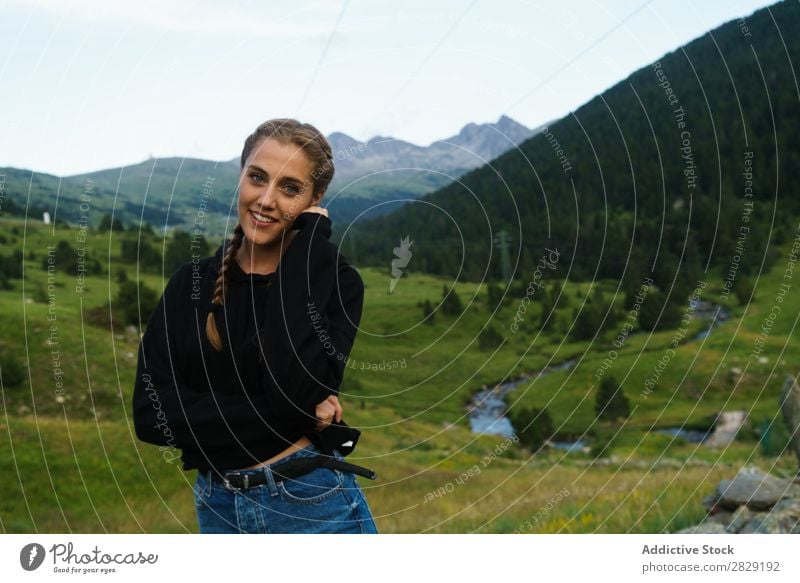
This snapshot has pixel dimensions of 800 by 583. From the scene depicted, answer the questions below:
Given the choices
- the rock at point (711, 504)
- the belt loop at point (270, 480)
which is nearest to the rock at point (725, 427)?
the rock at point (711, 504)

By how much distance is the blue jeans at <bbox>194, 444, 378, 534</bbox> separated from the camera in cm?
314

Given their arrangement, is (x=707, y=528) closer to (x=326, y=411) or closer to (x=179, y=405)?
(x=326, y=411)

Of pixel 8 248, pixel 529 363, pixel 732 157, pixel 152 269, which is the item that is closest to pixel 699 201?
pixel 732 157

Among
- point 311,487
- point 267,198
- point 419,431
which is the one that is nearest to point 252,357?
point 311,487

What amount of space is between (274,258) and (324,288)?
1.28 ft

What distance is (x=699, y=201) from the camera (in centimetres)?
7188

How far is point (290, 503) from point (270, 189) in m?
1.30

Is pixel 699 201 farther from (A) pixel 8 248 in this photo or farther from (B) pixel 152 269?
(A) pixel 8 248

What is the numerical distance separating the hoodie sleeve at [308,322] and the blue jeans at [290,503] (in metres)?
0.22

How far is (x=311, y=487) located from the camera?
3.14 meters

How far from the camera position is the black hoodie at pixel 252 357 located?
299cm

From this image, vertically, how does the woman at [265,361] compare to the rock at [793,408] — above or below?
above

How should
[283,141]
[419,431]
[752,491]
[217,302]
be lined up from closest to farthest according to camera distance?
[217,302], [283,141], [752,491], [419,431]

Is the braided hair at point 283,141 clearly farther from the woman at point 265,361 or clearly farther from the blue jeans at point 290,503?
the blue jeans at point 290,503
